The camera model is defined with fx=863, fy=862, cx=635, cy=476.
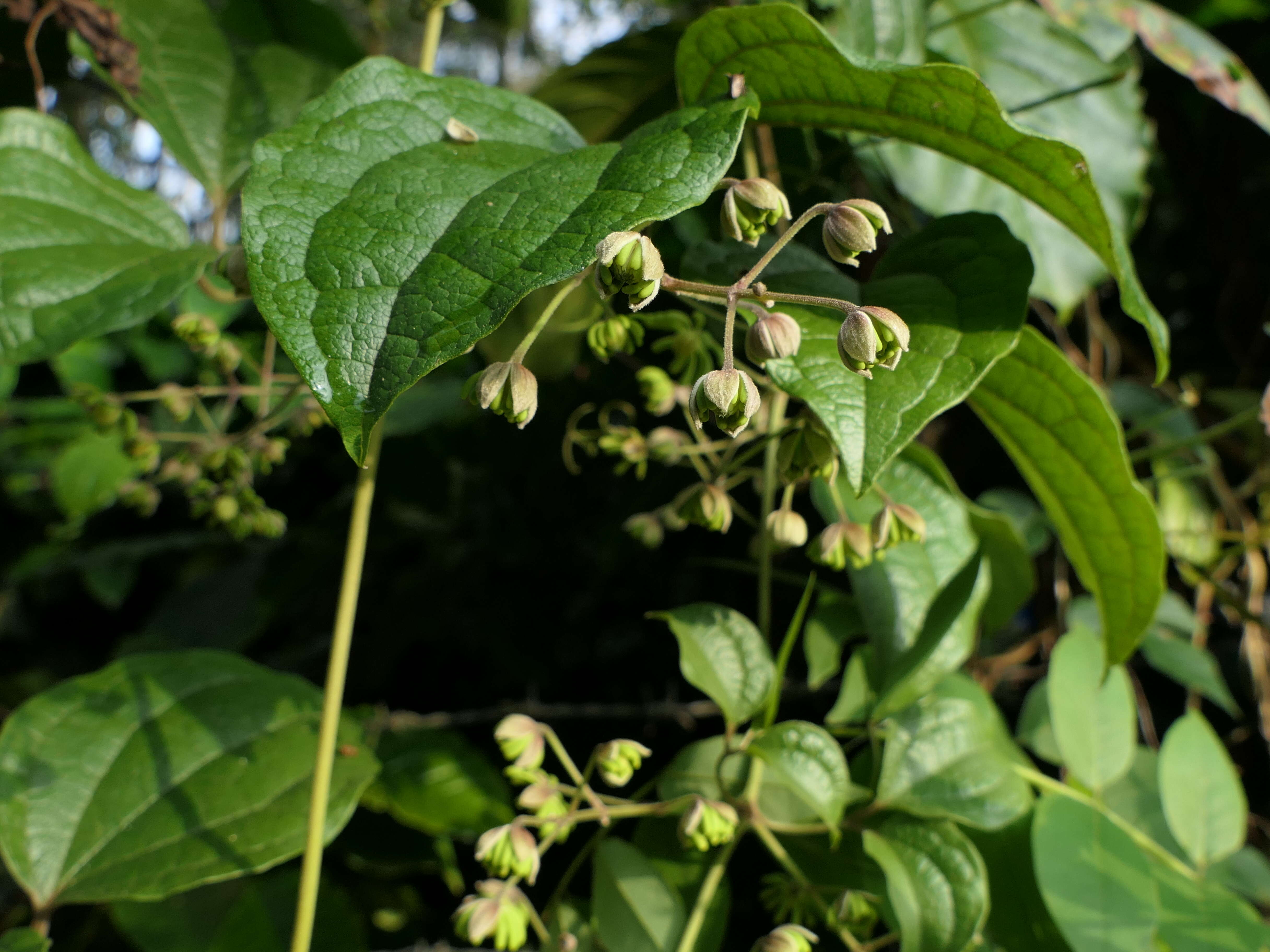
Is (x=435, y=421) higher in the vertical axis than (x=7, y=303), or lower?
lower

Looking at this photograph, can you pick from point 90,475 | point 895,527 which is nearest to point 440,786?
point 895,527

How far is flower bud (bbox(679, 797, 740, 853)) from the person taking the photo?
0.55 meters

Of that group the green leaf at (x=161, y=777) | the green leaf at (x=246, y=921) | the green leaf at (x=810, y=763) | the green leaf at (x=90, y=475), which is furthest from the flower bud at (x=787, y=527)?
the green leaf at (x=90, y=475)

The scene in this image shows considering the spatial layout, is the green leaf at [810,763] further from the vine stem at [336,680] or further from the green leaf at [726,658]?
the vine stem at [336,680]

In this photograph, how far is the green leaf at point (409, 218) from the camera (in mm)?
337

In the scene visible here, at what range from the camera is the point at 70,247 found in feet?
2.10

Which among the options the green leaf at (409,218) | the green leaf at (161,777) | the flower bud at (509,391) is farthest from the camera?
the green leaf at (161,777)

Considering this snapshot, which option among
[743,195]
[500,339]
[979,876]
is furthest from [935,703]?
[500,339]

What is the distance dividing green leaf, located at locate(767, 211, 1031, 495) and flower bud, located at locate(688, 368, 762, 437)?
39 mm

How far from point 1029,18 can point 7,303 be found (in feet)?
3.23

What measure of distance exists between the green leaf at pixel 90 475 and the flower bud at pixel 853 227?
1271 mm

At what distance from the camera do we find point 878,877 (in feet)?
1.98

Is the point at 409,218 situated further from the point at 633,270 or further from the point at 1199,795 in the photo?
the point at 1199,795

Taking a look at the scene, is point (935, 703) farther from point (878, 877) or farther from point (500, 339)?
point (500, 339)
